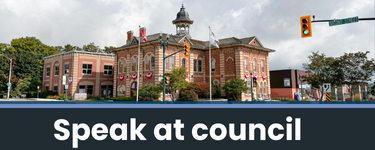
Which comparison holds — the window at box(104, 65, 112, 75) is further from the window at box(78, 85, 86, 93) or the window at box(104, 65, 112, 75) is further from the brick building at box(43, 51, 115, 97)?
the window at box(78, 85, 86, 93)

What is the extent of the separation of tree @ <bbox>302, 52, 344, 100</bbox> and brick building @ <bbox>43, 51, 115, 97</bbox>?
98.6 feet

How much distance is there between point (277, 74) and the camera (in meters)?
51.8

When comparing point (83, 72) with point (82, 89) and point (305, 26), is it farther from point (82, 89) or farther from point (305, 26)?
point (305, 26)

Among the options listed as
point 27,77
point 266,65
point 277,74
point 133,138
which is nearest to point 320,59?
point 266,65

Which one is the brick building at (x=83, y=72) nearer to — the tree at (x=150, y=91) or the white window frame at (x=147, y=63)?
the white window frame at (x=147, y=63)

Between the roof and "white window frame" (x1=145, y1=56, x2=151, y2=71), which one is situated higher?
the roof

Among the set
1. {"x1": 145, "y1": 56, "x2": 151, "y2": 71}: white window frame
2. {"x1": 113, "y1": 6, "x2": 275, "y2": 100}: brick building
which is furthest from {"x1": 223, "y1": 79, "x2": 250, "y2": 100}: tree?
{"x1": 145, "y1": 56, "x2": 151, "y2": 71}: white window frame

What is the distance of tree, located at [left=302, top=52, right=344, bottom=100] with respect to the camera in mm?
29031

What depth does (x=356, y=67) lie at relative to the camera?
1106 inches

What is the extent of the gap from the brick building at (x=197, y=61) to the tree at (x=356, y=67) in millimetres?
12048

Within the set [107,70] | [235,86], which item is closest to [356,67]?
[235,86]

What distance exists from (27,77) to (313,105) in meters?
52.3

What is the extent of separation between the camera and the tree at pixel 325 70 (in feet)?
95.2

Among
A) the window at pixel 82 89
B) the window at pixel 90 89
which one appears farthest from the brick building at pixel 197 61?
the window at pixel 82 89
